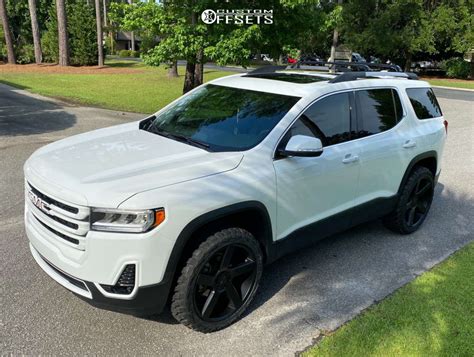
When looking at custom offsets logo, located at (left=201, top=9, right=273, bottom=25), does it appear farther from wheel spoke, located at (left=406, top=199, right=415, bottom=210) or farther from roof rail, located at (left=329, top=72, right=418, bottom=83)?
wheel spoke, located at (left=406, top=199, right=415, bottom=210)

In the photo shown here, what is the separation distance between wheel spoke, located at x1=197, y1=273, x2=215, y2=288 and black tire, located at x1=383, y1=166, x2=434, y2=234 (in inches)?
99.0

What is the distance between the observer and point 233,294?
9.97 ft

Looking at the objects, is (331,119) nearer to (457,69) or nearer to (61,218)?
(61,218)

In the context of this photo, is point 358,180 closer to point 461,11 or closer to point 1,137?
point 1,137

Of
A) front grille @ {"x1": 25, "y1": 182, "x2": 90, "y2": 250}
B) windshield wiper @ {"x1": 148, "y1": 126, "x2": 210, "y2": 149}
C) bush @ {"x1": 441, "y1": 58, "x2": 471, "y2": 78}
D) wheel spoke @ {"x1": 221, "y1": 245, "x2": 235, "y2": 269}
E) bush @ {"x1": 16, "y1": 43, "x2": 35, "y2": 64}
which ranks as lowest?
bush @ {"x1": 16, "y1": 43, "x2": 35, "y2": 64}

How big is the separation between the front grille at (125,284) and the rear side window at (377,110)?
243cm

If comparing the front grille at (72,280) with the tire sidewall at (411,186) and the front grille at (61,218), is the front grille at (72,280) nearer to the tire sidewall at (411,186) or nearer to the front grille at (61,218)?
the front grille at (61,218)

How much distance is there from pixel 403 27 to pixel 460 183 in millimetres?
30245

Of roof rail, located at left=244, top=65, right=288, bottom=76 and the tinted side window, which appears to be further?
roof rail, located at left=244, top=65, right=288, bottom=76

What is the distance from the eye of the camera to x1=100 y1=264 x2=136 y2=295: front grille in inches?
98.7

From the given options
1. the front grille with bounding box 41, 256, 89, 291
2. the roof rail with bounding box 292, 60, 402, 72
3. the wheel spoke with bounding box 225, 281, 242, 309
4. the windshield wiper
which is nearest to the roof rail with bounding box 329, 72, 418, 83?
the roof rail with bounding box 292, 60, 402, 72

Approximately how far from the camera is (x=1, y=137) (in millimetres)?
8461

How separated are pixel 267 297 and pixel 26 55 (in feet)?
119

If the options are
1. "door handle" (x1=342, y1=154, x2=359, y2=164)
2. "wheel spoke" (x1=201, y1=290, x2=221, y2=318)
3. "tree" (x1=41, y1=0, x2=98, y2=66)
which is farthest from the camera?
"tree" (x1=41, y1=0, x2=98, y2=66)
